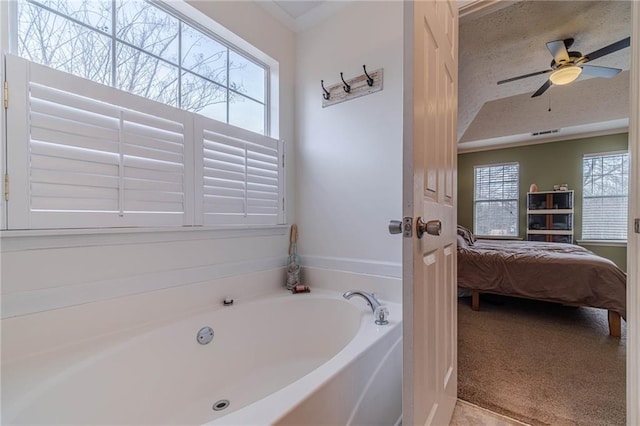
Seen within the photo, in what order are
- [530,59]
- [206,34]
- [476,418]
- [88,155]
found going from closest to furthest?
[88,155] < [476,418] < [206,34] < [530,59]

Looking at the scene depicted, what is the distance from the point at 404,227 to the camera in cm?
83

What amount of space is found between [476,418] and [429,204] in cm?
115

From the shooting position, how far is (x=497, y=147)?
219 inches

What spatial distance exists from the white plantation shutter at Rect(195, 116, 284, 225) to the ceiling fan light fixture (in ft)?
8.10

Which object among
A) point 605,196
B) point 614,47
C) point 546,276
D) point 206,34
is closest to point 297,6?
point 206,34

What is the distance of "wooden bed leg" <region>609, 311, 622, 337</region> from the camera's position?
220cm

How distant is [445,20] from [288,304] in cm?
170

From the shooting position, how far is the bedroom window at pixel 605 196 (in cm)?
454

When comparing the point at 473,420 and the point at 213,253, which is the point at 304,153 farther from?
the point at 473,420

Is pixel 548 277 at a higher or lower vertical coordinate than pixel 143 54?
lower

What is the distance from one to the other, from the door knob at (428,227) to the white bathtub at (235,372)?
56 cm

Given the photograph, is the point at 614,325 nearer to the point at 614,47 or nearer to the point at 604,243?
the point at 614,47

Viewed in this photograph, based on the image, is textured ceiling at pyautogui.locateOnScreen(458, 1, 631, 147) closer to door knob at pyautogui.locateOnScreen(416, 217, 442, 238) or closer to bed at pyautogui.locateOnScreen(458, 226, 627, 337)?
door knob at pyautogui.locateOnScreen(416, 217, 442, 238)

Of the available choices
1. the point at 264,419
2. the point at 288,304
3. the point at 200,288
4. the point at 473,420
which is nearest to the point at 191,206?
the point at 200,288
